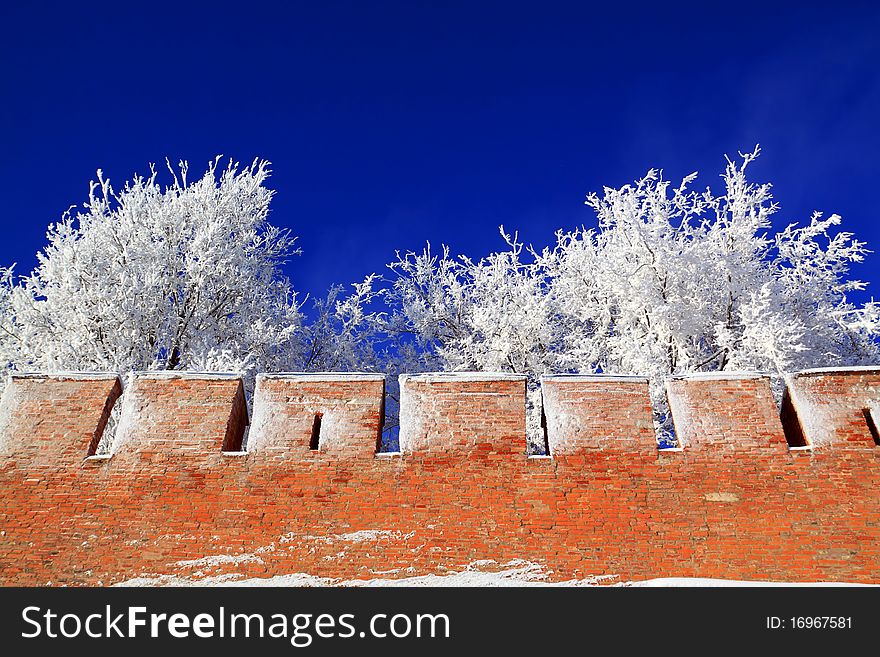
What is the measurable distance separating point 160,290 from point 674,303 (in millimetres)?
10814

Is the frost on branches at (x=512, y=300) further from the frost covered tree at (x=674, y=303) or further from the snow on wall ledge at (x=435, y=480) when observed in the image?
the snow on wall ledge at (x=435, y=480)

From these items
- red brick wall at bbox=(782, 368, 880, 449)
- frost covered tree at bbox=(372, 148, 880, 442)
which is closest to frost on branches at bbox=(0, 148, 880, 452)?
frost covered tree at bbox=(372, 148, 880, 442)

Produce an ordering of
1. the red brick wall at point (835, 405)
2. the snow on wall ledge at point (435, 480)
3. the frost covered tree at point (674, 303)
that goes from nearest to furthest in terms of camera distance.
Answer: the snow on wall ledge at point (435, 480) < the red brick wall at point (835, 405) < the frost covered tree at point (674, 303)

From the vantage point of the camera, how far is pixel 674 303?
13.2m

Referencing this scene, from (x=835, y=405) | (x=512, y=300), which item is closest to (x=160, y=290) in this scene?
(x=512, y=300)

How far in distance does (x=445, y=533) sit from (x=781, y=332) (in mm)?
8236

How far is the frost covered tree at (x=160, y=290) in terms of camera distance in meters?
13.8

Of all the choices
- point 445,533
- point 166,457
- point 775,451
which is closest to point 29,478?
point 166,457

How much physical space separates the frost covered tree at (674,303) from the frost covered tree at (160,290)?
190 inches

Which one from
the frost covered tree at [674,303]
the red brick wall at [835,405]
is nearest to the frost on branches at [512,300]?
the frost covered tree at [674,303]

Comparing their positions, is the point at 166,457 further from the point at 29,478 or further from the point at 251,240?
the point at 251,240

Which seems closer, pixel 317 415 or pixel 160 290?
pixel 317 415

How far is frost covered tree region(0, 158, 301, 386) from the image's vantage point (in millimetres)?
13766

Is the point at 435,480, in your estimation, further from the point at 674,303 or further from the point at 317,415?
the point at 674,303
